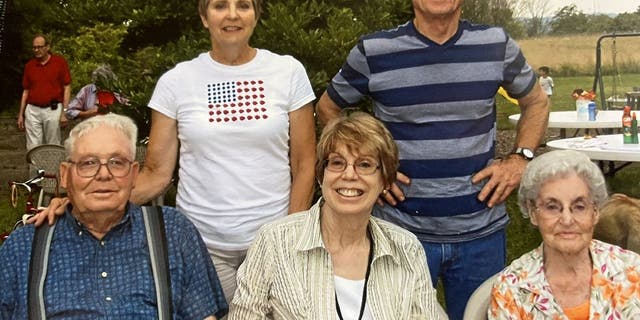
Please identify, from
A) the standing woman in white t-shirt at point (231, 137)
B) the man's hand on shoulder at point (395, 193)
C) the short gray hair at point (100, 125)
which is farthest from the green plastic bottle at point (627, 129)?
the short gray hair at point (100, 125)

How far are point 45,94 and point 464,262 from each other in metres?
7.52

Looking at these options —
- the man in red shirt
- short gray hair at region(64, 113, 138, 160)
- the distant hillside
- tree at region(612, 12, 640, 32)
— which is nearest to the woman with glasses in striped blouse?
short gray hair at region(64, 113, 138, 160)

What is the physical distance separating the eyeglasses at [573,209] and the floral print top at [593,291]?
15 cm

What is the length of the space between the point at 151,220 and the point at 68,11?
3.30 meters

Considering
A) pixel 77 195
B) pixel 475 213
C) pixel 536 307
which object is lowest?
pixel 536 307

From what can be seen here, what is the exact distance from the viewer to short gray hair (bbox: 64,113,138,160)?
88.3 inches

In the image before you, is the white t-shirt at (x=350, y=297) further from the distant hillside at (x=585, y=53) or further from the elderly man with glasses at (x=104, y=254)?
the distant hillside at (x=585, y=53)

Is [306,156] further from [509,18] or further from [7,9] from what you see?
[7,9]

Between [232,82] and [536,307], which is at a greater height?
[232,82]

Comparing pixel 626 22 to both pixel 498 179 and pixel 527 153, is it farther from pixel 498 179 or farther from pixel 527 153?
pixel 498 179

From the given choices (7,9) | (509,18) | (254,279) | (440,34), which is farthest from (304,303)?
(7,9)

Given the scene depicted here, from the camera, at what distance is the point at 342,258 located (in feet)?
7.42

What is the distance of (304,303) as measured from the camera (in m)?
2.16

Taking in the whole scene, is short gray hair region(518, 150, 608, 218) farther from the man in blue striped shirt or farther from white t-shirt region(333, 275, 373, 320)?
white t-shirt region(333, 275, 373, 320)
